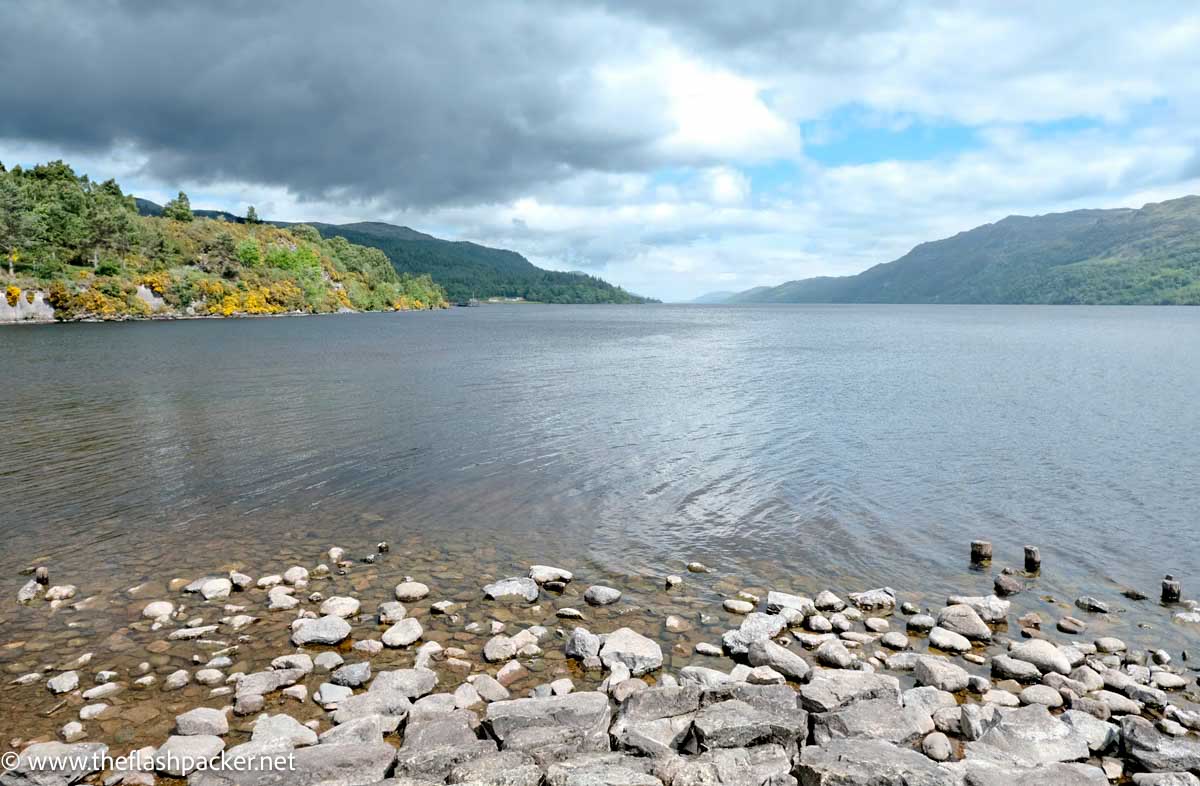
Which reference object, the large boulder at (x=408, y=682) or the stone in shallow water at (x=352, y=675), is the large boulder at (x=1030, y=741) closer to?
the large boulder at (x=408, y=682)

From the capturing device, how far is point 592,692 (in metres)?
10.9

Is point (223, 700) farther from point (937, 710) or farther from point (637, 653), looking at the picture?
point (937, 710)

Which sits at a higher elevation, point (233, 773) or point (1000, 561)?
point (233, 773)

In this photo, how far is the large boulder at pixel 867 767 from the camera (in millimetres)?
8094

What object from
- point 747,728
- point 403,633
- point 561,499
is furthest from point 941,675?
point 561,499

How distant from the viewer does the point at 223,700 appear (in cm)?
1094

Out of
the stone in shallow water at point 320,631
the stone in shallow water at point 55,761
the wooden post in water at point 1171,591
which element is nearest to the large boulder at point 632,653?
the stone in shallow water at point 320,631

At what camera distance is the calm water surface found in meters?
19.1

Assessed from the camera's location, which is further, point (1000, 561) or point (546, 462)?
point (546, 462)

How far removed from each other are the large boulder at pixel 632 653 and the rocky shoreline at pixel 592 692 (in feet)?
0.14

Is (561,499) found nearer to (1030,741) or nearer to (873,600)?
(873,600)

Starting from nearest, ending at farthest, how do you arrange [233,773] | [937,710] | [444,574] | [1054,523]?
[233,773] → [937,710] → [444,574] → [1054,523]

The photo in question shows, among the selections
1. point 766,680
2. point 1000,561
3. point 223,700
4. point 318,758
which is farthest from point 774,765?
point 1000,561

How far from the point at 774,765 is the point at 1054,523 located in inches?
698
